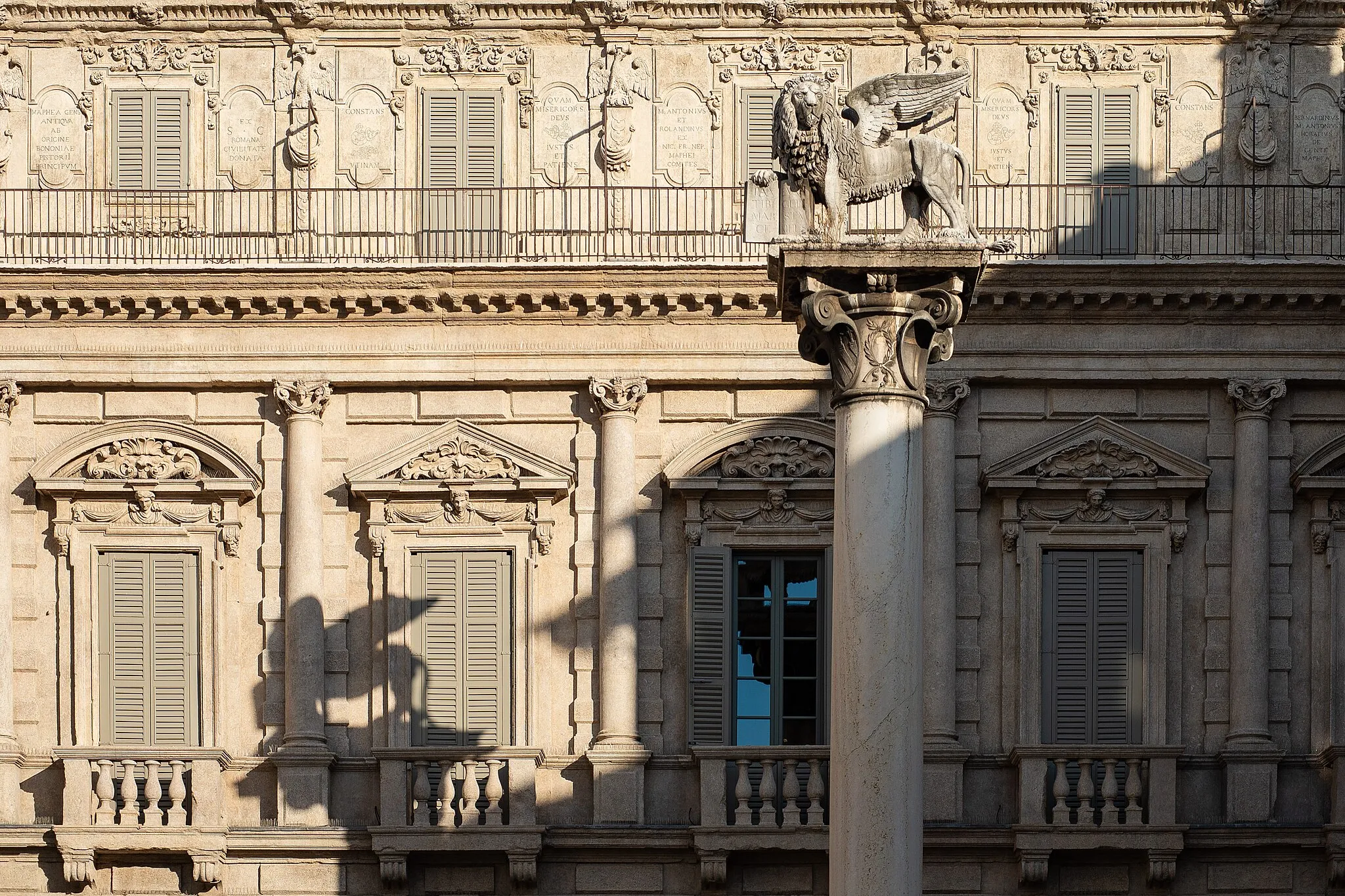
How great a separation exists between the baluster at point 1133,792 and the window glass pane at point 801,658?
3537 mm

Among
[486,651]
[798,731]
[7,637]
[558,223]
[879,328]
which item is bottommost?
[798,731]

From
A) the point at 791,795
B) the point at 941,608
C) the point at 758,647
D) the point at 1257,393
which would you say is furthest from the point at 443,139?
the point at 1257,393

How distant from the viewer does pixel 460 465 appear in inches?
1163

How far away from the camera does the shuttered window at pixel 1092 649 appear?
29.3 meters

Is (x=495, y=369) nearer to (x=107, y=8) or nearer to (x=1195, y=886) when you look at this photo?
(x=107, y=8)

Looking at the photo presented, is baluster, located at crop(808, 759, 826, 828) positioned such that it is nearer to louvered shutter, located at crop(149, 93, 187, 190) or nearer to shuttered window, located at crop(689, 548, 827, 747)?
shuttered window, located at crop(689, 548, 827, 747)

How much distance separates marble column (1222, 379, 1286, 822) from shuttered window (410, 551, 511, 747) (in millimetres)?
7783

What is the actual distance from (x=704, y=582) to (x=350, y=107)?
6.75 metres

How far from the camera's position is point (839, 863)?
1808cm

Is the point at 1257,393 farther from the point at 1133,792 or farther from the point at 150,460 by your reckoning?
the point at 150,460

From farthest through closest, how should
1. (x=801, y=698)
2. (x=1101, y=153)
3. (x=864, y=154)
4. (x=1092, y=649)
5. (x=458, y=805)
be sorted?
(x=1101, y=153) < (x=801, y=698) < (x=1092, y=649) < (x=458, y=805) < (x=864, y=154)

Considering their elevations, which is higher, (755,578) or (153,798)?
(755,578)

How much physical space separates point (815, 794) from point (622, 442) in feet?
14.2

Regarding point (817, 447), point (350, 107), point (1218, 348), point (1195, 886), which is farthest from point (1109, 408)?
point (350, 107)
